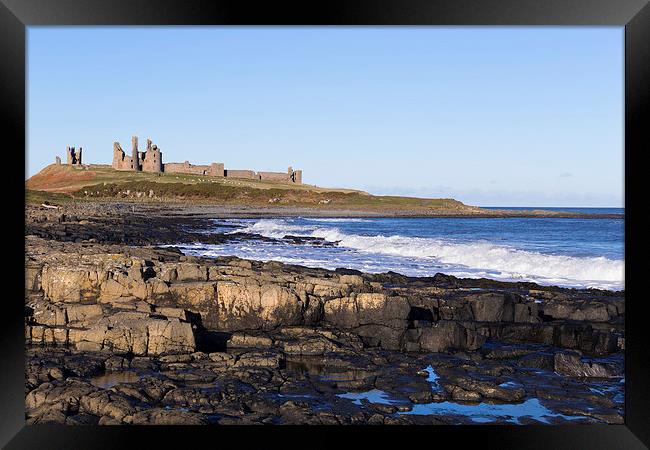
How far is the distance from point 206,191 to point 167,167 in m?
18.5

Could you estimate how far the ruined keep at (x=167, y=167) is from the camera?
264 feet

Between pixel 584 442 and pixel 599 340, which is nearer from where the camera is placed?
pixel 584 442

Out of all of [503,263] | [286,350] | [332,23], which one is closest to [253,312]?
[286,350]

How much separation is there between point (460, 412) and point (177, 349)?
3.42 meters

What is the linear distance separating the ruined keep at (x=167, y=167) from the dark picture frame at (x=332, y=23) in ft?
247

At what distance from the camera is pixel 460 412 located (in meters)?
5.90

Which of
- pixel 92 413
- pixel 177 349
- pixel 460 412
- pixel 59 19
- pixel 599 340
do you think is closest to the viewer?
pixel 59 19

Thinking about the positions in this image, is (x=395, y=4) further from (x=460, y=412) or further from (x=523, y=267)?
(x=523, y=267)

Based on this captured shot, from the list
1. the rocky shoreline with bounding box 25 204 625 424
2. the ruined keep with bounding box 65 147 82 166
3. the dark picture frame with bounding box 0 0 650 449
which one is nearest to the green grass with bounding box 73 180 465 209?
the ruined keep with bounding box 65 147 82 166

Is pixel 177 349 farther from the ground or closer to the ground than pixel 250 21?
closer to the ground

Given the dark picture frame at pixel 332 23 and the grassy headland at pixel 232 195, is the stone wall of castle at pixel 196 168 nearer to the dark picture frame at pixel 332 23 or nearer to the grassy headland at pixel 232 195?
the grassy headland at pixel 232 195
